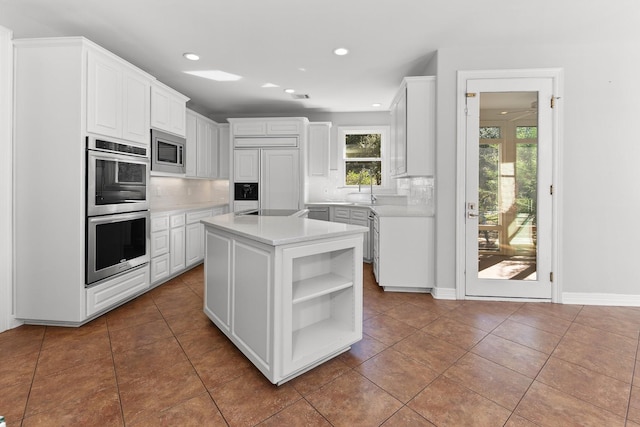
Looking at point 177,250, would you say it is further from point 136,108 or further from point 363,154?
point 363,154

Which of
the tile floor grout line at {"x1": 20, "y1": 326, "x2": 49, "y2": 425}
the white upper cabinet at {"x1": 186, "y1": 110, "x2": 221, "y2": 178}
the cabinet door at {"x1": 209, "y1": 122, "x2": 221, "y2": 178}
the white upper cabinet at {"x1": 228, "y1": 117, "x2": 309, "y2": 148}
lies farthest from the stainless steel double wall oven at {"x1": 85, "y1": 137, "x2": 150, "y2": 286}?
the white upper cabinet at {"x1": 228, "y1": 117, "x2": 309, "y2": 148}

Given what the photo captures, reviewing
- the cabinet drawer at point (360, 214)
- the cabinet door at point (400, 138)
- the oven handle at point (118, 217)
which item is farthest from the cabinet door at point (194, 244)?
the cabinet door at point (400, 138)

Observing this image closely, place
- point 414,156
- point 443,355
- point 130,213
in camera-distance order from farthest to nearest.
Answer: point 414,156, point 130,213, point 443,355

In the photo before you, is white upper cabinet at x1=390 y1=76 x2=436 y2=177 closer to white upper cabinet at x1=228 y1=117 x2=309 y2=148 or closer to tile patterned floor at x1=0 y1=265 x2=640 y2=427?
tile patterned floor at x1=0 y1=265 x2=640 y2=427

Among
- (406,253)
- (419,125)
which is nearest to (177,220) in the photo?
(406,253)

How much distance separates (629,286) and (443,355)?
8.11 feet

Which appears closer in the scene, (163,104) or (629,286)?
(629,286)

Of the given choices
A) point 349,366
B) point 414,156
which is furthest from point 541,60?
point 349,366

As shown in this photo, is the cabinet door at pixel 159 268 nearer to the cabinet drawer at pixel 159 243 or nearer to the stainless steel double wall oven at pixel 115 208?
the cabinet drawer at pixel 159 243

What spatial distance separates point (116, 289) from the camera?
2.79 m

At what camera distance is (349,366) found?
1.92 meters

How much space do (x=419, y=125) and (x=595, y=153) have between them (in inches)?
68.7

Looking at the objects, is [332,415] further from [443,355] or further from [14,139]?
[14,139]

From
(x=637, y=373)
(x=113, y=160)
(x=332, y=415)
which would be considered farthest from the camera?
(x=113, y=160)
